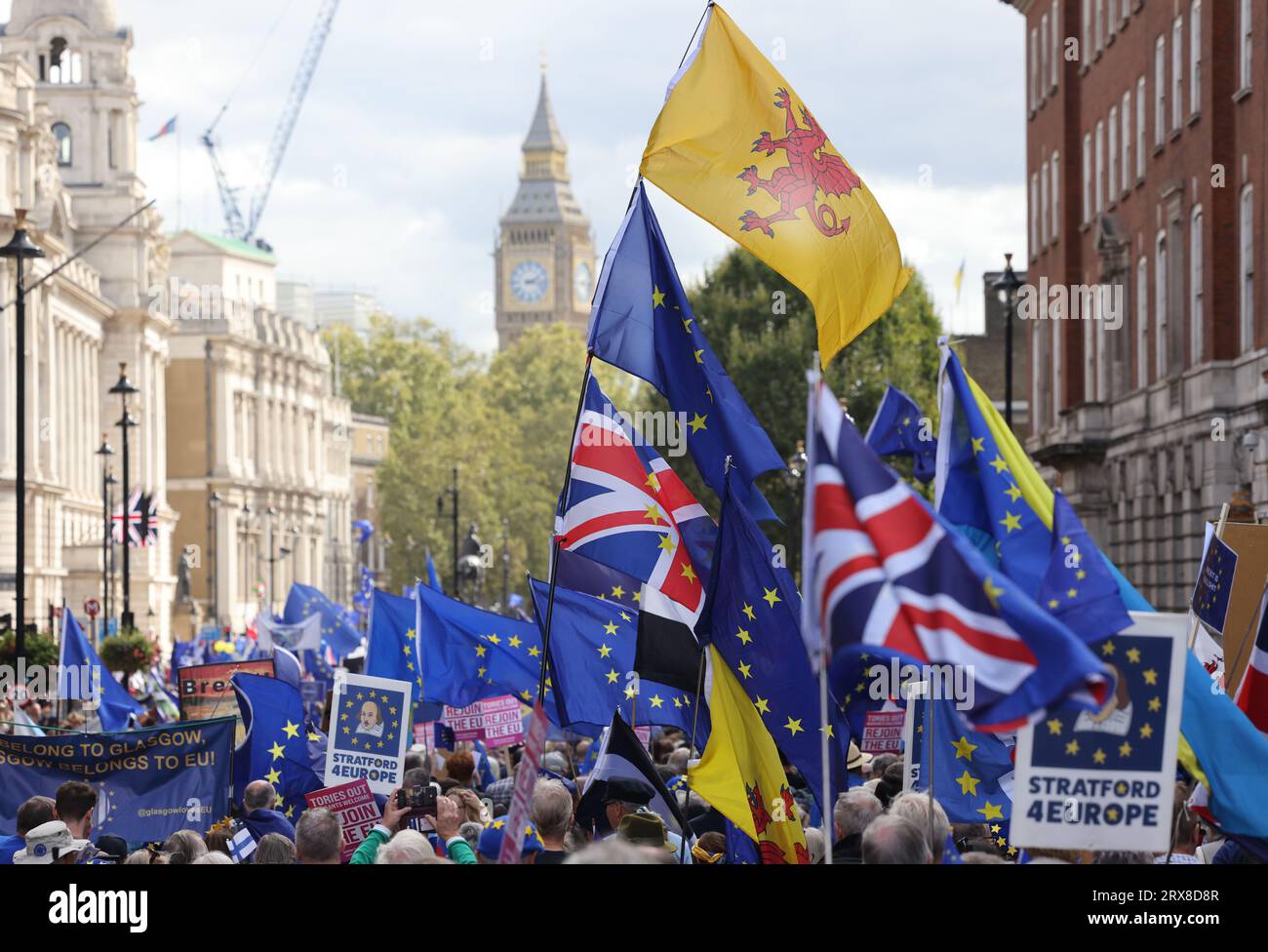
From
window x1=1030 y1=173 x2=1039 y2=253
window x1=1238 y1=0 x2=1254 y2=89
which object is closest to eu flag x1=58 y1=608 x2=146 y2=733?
window x1=1238 y1=0 x2=1254 y2=89

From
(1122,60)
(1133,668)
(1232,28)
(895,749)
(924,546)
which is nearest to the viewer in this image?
(924,546)

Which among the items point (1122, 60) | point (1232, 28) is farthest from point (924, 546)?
point (1122, 60)

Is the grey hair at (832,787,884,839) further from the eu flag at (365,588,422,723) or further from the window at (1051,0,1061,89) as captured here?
the window at (1051,0,1061,89)

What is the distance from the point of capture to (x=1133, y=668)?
7484 millimetres

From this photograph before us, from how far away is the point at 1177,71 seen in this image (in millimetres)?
40688

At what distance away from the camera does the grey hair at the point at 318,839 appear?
29.7 feet

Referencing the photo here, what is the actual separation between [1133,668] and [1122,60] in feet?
134

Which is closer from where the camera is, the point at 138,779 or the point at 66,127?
the point at 138,779

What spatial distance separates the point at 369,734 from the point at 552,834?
3752 mm

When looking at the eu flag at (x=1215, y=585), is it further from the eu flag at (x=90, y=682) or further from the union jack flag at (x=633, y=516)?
the eu flag at (x=90, y=682)

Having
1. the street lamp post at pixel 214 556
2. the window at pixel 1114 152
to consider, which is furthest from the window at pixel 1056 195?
the street lamp post at pixel 214 556

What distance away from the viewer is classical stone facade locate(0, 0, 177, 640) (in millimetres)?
76750

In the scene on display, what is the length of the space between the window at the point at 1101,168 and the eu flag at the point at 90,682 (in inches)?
1261
